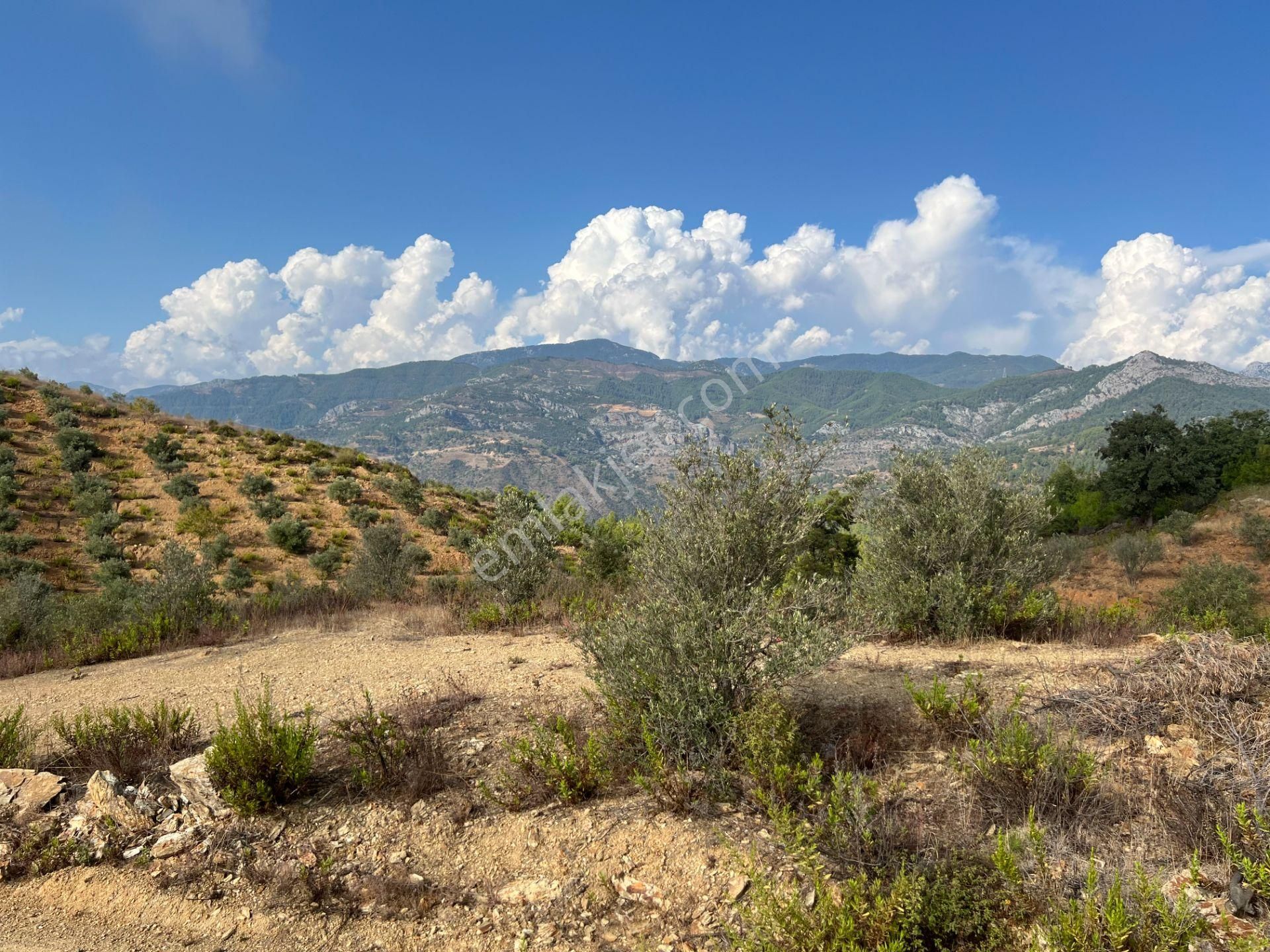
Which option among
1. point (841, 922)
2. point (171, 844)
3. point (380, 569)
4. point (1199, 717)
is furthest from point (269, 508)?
point (1199, 717)

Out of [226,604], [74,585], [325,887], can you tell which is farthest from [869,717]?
[74,585]

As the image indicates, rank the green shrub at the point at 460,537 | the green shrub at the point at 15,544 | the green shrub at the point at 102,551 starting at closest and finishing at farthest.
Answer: the green shrub at the point at 15,544 < the green shrub at the point at 102,551 < the green shrub at the point at 460,537

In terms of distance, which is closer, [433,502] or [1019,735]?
[1019,735]

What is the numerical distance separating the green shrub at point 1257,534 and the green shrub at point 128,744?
113ft

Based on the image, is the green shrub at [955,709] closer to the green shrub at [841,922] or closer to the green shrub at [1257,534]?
the green shrub at [841,922]

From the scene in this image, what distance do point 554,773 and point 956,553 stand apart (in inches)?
285

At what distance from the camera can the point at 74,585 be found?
20.0 metres

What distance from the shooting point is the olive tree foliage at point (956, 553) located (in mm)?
8875

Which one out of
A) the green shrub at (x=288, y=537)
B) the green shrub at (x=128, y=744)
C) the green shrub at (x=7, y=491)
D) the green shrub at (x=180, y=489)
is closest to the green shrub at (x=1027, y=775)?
the green shrub at (x=128, y=744)

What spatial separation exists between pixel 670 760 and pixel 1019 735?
2.54 meters

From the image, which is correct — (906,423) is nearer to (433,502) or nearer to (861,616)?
(433,502)

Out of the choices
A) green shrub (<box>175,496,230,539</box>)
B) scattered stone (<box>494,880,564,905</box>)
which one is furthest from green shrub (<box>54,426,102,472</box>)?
scattered stone (<box>494,880,564,905</box>)

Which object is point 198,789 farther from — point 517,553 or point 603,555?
point 603,555

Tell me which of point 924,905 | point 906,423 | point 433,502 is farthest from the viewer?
point 906,423
